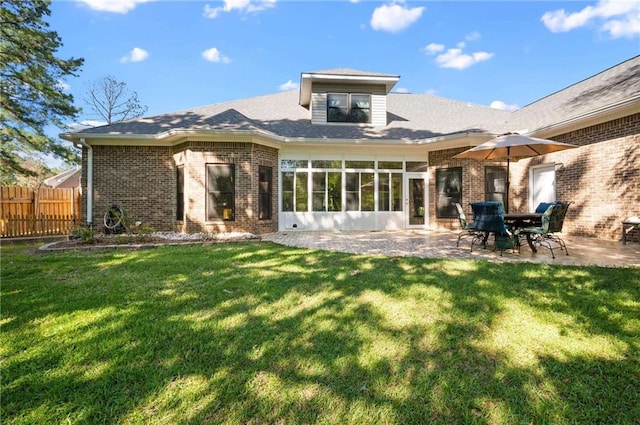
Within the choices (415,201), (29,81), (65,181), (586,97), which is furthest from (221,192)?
(65,181)

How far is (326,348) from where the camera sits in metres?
2.57

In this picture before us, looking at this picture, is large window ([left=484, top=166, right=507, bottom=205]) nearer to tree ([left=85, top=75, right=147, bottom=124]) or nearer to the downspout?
the downspout

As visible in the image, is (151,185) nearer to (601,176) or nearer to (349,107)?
(349,107)

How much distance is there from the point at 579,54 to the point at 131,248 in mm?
19188

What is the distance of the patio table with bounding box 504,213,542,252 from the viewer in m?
6.25

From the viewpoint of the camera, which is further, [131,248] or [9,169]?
[9,169]

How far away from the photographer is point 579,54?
45.1 ft

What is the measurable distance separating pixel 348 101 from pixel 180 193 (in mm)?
7515

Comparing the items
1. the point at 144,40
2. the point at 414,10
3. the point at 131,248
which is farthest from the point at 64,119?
the point at 414,10

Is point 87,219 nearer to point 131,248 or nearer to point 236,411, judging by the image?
point 131,248

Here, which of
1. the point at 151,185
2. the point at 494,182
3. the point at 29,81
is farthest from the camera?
the point at 29,81

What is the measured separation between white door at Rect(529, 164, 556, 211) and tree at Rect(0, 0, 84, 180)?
20067mm

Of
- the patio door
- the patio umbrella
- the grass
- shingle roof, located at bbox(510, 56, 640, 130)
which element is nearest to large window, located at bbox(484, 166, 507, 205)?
shingle roof, located at bbox(510, 56, 640, 130)

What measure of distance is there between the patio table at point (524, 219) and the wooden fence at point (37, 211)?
13032mm
